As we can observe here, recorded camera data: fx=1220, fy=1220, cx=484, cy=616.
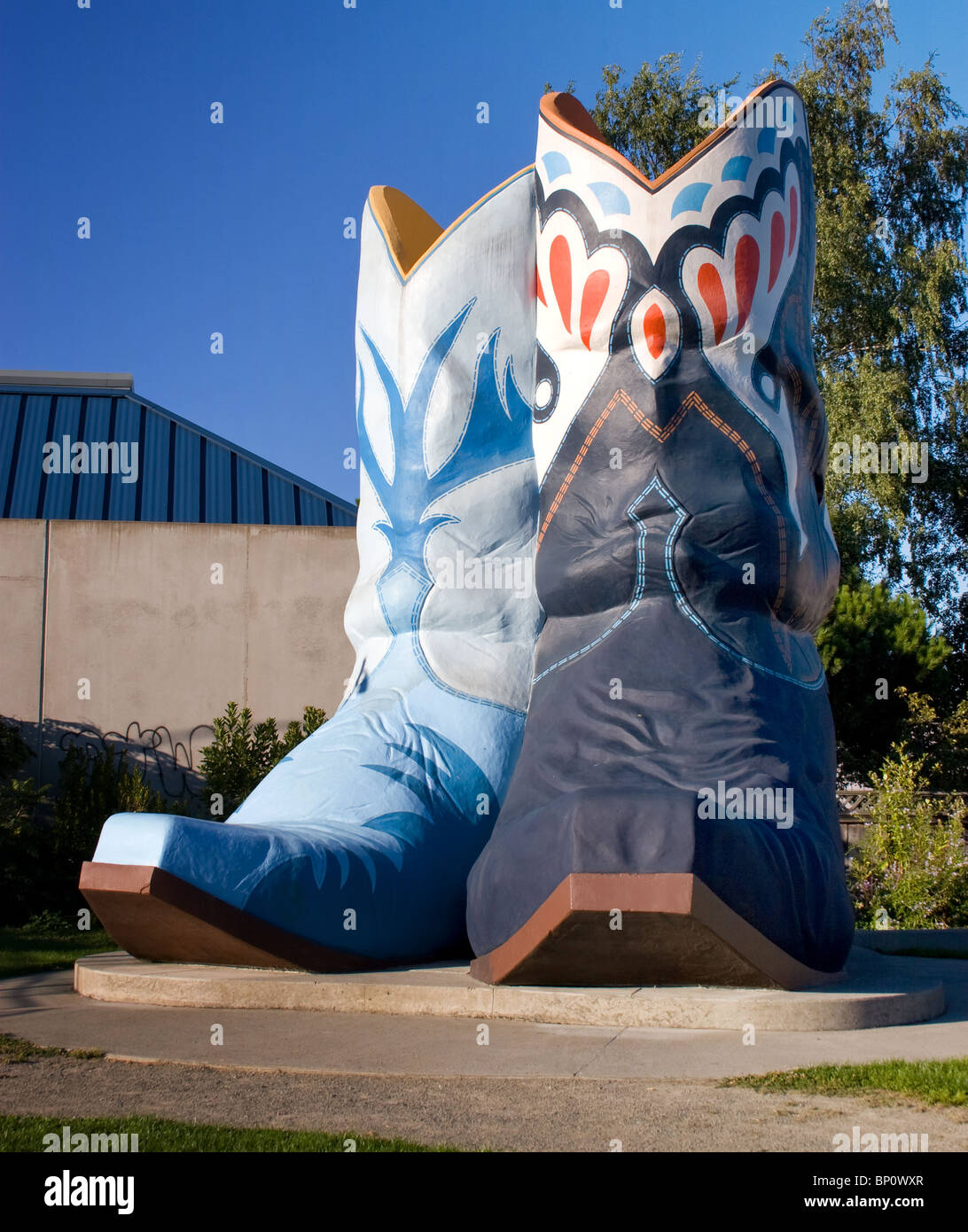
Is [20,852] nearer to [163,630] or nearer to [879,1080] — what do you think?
[163,630]

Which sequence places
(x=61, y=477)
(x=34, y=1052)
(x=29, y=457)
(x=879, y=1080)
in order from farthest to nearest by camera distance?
(x=29, y=457), (x=61, y=477), (x=34, y=1052), (x=879, y=1080)

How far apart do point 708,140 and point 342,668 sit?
505 centimetres

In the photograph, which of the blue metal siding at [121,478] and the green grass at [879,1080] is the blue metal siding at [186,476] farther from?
the green grass at [879,1080]

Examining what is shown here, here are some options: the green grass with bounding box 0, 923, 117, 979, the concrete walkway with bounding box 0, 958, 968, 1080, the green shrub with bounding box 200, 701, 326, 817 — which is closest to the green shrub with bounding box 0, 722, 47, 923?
the green grass with bounding box 0, 923, 117, 979

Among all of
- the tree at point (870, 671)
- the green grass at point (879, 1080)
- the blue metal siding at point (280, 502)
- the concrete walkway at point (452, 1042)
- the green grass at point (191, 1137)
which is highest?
the blue metal siding at point (280, 502)

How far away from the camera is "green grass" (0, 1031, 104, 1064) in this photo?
2.73m

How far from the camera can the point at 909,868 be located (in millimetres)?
6965

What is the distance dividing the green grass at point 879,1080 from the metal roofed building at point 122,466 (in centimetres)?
952

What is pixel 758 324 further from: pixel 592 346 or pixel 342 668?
pixel 342 668

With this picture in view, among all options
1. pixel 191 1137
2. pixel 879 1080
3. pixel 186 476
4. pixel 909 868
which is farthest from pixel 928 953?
pixel 186 476

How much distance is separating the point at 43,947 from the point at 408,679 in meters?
2.32

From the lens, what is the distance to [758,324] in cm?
383

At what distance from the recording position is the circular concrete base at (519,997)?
2.95 meters

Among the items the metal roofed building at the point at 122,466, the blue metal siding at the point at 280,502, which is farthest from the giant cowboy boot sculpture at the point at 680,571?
the blue metal siding at the point at 280,502
